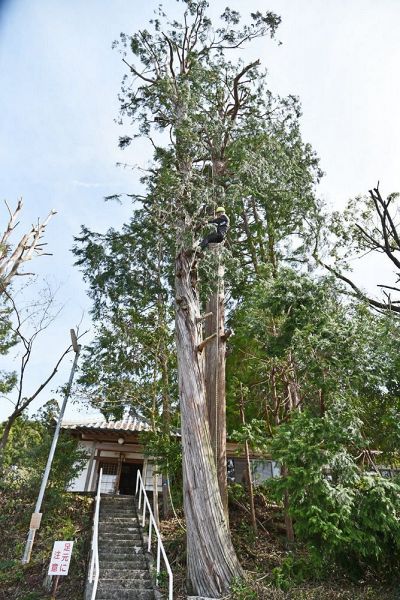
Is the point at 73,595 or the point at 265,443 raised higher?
the point at 265,443

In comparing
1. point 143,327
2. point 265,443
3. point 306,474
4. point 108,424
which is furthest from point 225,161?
point 108,424

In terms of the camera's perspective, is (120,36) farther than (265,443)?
Yes

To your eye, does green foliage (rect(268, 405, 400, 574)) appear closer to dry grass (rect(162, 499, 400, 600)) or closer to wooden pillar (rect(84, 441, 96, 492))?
dry grass (rect(162, 499, 400, 600))

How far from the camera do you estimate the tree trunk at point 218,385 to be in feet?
23.1

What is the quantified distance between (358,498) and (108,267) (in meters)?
7.90

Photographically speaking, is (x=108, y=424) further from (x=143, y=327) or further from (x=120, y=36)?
(x=120, y=36)

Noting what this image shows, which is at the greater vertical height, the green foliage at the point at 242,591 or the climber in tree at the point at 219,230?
the climber in tree at the point at 219,230

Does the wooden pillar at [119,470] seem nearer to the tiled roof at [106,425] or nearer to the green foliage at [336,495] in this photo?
the tiled roof at [106,425]

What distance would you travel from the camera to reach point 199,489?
227 inches

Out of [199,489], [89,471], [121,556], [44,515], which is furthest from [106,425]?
[199,489]

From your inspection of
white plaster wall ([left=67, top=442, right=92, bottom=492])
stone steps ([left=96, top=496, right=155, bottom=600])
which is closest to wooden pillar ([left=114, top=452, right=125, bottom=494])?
white plaster wall ([left=67, top=442, right=92, bottom=492])

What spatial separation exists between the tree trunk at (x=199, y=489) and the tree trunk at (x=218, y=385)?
0.70 m

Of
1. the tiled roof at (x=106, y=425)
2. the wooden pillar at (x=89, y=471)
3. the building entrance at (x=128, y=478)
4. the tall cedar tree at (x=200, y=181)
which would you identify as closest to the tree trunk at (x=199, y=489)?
the tall cedar tree at (x=200, y=181)

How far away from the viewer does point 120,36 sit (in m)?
11.6
